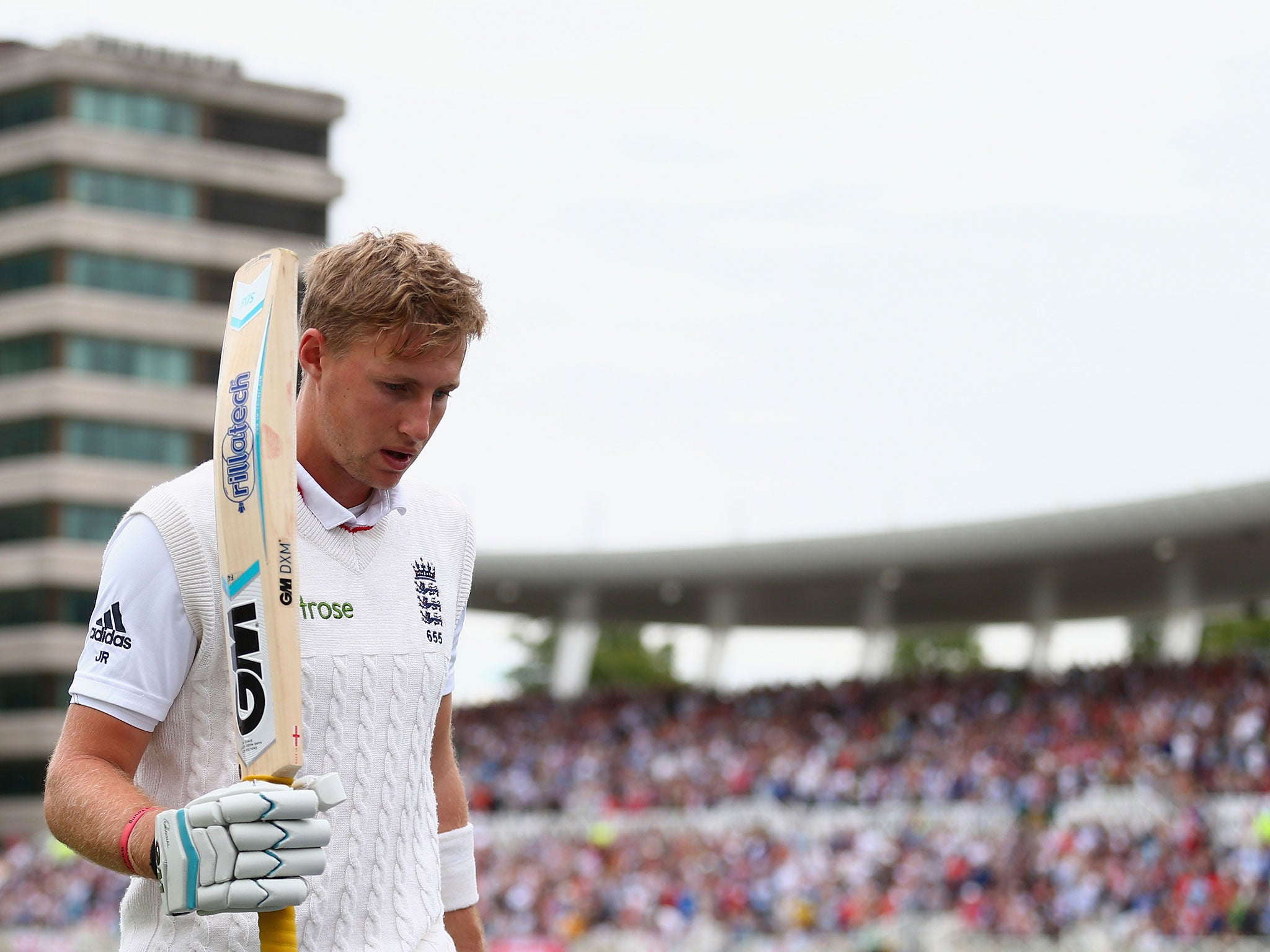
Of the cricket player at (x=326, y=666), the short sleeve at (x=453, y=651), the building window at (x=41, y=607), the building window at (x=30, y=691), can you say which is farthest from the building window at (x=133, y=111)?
the cricket player at (x=326, y=666)

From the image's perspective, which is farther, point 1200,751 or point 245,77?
point 245,77

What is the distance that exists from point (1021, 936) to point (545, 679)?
71.0m

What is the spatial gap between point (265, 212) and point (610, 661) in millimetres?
38154

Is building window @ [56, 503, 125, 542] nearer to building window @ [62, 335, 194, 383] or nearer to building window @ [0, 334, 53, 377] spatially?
building window @ [62, 335, 194, 383]

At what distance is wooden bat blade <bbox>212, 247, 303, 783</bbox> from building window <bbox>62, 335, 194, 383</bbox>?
44.0 metres

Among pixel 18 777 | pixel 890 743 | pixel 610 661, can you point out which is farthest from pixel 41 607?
pixel 610 661

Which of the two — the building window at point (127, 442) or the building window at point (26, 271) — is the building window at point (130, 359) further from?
the building window at point (26, 271)

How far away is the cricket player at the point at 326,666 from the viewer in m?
2.49

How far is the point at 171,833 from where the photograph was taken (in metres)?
2.30

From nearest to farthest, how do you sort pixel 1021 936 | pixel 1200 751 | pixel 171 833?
pixel 171 833 → pixel 1021 936 → pixel 1200 751

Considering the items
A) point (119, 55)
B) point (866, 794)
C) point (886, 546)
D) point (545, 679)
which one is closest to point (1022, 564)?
point (886, 546)

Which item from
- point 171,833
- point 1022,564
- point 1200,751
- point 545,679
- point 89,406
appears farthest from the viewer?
point 545,679

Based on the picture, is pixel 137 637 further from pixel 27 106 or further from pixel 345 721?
pixel 27 106

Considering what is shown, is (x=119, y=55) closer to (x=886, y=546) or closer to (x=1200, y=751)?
(x=886, y=546)
